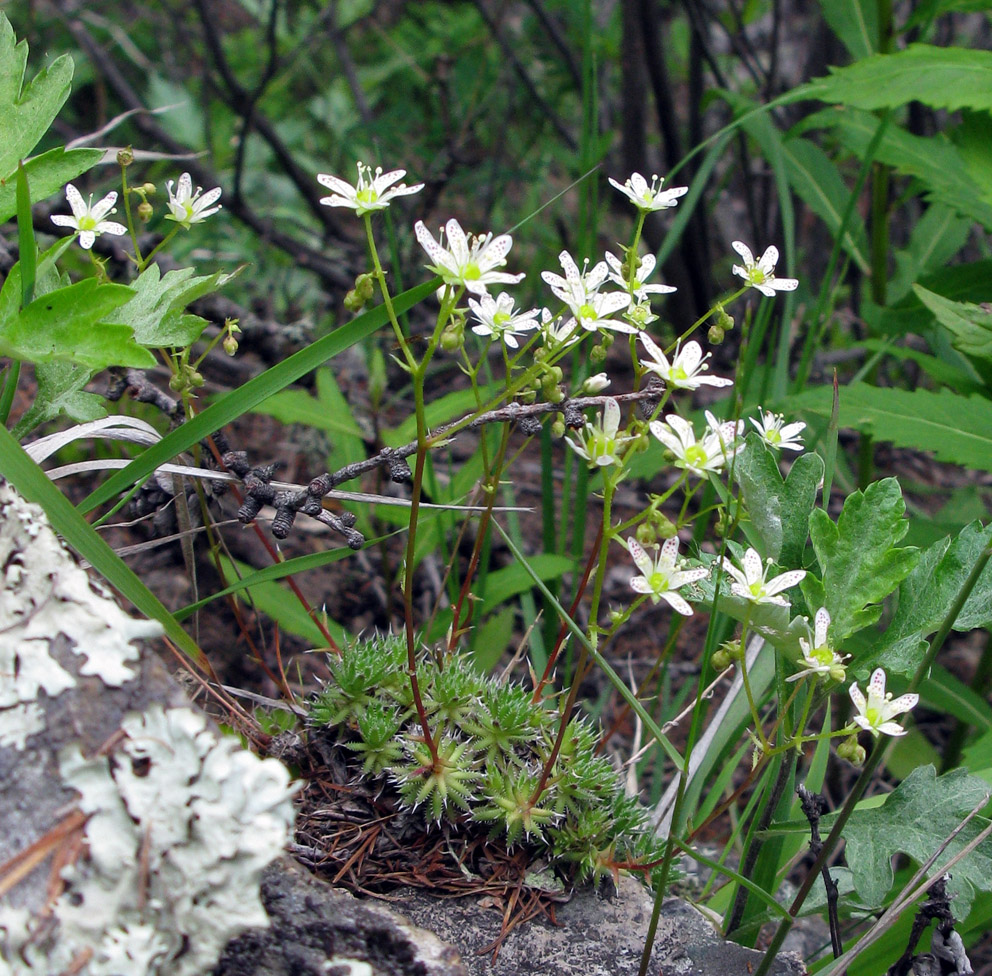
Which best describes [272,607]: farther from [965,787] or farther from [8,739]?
[965,787]

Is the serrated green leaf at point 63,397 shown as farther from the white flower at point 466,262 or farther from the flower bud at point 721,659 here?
the flower bud at point 721,659

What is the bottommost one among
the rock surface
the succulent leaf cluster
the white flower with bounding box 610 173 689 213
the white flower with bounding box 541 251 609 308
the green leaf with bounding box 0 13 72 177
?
the rock surface

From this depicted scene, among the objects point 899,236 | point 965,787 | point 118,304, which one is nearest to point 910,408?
point 965,787

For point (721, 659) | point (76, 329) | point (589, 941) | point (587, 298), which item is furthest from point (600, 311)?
point (589, 941)

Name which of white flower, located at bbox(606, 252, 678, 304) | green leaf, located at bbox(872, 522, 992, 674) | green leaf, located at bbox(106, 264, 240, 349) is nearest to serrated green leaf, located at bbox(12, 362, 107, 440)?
green leaf, located at bbox(106, 264, 240, 349)

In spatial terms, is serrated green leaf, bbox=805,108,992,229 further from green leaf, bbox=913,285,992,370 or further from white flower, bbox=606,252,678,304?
white flower, bbox=606,252,678,304

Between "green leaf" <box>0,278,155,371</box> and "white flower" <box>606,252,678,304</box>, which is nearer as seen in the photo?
Result: "green leaf" <box>0,278,155,371</box>
